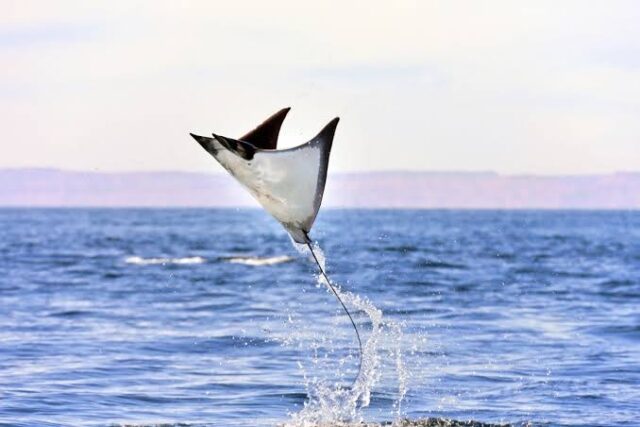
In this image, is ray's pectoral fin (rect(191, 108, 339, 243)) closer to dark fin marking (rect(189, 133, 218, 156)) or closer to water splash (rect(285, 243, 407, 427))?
dark fin marking (rect(189, 133, 218, 156))

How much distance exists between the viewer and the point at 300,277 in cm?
3484

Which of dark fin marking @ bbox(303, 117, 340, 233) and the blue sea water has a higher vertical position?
dark fin marking @ bbox(303, 117, 340, 233)

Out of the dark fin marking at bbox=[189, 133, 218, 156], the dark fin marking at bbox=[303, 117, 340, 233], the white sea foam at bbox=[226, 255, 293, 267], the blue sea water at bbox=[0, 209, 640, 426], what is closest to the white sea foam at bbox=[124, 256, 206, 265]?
the white sea foam at bbox=[226, 255, 293, 267]

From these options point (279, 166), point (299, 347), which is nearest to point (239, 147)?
point (279, 166)

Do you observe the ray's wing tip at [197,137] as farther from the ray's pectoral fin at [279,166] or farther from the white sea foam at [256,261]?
the white sea foam at [256,261]

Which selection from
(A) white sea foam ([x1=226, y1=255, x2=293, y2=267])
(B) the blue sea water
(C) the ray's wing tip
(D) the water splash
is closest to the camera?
(C) the ray's wing tip

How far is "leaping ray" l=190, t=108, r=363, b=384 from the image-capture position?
29.8ft

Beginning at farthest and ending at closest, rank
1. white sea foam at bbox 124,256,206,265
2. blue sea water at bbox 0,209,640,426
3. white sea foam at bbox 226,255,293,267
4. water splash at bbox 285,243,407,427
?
white sea foam at bbox 124,256,206,265 → white sea foam at bbox 226,255,293,267 → blue sea water at bbox 0,209,640,426 → water splash at bbox 285,243,407,427

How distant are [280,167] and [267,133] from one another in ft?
1.09

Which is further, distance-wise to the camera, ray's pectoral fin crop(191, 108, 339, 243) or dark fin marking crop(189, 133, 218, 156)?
ray's pectoral fin crop(191, 108, 339, 243)

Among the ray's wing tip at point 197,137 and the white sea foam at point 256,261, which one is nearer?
the ray's wing tip at point 197,137

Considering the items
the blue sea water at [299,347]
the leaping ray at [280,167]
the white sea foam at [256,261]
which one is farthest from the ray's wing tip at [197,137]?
the white sea foam at [256,261]

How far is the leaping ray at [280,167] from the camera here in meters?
9.09

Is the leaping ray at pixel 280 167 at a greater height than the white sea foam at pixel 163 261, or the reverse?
the leaping ray at pixel 280 167
